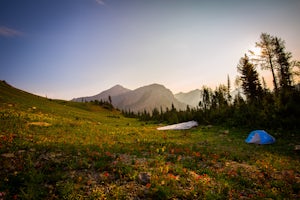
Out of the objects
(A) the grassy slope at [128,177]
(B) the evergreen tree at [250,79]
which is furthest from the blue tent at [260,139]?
(B) the evergreen tree at [250,79]

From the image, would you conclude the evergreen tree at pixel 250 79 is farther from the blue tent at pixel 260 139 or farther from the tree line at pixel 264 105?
the blue tent at pixel 260 139

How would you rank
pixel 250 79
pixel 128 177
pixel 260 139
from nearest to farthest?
1. pixel 128 177
2. pixel 260 139
3. pixel 250 79

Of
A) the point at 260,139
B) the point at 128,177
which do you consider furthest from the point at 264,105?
the point at 128,177

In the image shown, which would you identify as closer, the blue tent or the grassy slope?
the grassy slope

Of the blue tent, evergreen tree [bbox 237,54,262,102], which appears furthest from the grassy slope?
evergreen tree [bbox 237,54,262,102]

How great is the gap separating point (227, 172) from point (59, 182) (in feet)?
27.9

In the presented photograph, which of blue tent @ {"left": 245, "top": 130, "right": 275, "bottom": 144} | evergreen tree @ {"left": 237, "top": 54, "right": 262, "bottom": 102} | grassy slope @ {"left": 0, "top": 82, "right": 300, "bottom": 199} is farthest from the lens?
evergreen tree @ {"left": 237, "top": 54, "right": 262, "bottom": 102}

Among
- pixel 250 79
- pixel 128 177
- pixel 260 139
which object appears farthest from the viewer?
pixel 250 79

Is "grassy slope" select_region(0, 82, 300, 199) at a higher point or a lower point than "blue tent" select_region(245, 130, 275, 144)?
higher

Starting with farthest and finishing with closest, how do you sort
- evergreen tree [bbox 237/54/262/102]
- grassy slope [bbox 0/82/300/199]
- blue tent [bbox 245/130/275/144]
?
1. evergreen tree [bbox 237/54/262/102]
2. blue tent [bbox 245/130/275/144]
3. grassy slope [bbox 0/82/300/199]

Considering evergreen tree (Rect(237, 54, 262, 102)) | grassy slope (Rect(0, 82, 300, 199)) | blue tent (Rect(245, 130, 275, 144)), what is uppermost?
evergreen tree (Rect(237, 54, 262, 102))

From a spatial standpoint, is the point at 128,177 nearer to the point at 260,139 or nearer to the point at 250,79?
the point at 260,139

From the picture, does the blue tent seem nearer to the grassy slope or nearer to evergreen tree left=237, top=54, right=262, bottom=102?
the grassy slope

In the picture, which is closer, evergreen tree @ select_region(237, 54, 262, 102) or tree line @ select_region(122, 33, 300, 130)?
tree line @ select_region(122, 33, 300, 130)
